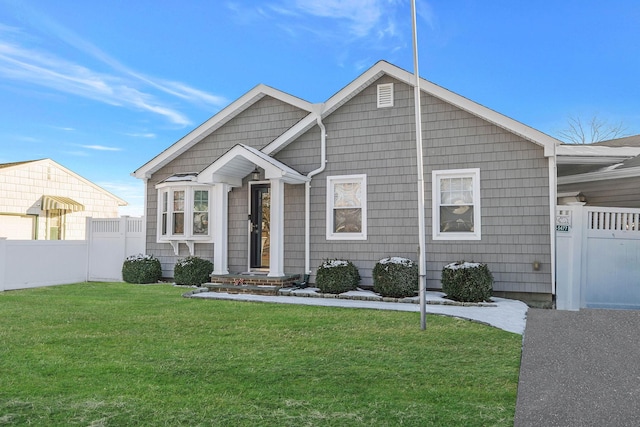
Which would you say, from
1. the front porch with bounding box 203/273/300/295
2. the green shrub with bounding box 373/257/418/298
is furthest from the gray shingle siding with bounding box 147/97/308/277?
the green shrub with bounding box 373/257/418/298

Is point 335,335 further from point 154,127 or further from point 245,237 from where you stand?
point 154,127

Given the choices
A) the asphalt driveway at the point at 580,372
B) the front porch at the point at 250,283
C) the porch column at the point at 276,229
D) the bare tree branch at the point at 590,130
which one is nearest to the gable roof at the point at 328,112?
the porch column at the point at 276,229

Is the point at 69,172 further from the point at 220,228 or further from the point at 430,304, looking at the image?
the point at 430,304

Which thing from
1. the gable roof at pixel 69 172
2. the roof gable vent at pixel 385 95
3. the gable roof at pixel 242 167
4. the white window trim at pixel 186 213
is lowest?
the white window trim at pixel 186 213

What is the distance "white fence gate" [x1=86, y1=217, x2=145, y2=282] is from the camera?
13.2 meters

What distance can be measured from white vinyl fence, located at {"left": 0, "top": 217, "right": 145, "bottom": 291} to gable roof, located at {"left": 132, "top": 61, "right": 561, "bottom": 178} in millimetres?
1809

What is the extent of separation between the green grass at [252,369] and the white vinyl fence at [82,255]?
5.34 m

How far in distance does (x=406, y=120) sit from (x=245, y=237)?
4809 mm

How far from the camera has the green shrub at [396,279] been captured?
9180 mm

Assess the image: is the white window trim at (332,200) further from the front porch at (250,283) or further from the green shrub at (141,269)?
the green shrub at (141,269)

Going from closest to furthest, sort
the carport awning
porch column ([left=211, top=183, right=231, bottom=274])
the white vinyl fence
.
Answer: porch column ([left=211, top=183, right=231, bottom=274]) → the white vinyl fence → the carport awning

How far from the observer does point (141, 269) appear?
40.0 ft

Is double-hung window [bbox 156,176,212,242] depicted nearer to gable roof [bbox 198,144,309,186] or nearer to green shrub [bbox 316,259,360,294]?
gable roof [bbox 198,144,309,186]

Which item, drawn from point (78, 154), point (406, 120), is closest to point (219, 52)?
point (406, 120)
